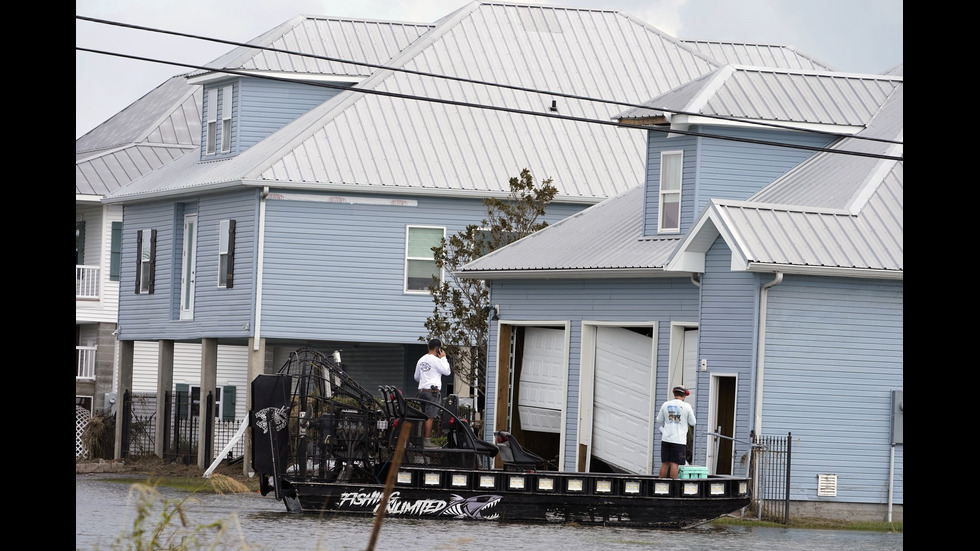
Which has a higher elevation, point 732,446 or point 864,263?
point 864,263

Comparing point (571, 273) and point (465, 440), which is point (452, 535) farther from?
point (571, 273)

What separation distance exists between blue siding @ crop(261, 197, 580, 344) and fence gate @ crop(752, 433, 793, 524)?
12117 mm

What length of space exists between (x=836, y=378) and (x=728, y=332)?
1779mm

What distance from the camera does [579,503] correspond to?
2022 cm

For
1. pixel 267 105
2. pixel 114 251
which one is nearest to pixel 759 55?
pixel 267 105

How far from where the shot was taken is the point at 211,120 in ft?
119

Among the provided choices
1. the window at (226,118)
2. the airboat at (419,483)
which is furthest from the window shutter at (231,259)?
the airboat at (419,483)

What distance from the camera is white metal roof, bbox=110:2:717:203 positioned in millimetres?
33094

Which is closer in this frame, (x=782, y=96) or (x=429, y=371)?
(x=429, y=371)

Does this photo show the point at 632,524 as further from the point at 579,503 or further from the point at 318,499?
the point at 318,499

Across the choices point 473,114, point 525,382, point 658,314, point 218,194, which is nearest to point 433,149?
point 473,114

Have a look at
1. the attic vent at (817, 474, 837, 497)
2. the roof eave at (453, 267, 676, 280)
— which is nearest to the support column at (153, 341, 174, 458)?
the roof eave at (453, 267, 676, 280)

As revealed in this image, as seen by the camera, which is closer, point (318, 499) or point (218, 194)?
point (318, 499)

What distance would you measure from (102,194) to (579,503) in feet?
90.7
